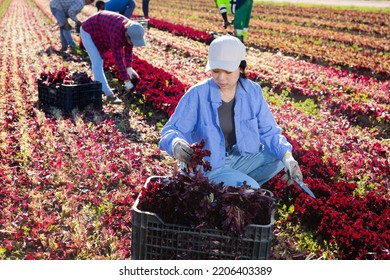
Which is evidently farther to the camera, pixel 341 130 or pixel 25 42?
pixel 25 42

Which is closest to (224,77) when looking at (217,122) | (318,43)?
(217,122)

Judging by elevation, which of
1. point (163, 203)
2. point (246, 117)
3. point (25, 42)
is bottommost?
point (25, 42)

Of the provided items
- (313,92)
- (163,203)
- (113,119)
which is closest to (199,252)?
(163,203)

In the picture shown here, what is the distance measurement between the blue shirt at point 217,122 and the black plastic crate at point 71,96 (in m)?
3.33

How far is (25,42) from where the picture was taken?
1251cm

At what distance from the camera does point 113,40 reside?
625cm

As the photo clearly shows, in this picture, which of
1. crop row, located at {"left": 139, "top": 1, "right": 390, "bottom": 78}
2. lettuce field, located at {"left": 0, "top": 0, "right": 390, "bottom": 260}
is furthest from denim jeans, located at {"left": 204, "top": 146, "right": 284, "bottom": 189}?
crop row, located at {"left": 139, "top": 1, "right": 390, "bottom": 78}

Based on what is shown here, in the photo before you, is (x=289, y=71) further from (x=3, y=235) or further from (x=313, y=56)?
(x=3, y=235)

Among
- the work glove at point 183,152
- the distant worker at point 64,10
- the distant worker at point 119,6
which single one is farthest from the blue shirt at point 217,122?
the distant worker at point 64,10

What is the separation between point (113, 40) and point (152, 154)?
1.81 m

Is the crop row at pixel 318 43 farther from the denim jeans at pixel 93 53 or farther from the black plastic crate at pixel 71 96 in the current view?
the black plastic crate at pixel 71 96

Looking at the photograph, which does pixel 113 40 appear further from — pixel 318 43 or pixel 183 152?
pixel 318 43

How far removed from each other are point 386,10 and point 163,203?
23.3 m
